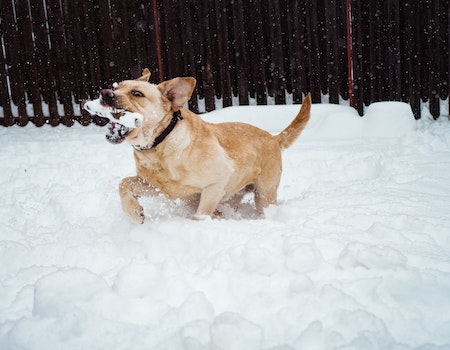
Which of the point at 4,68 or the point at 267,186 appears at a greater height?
the point at 4,68

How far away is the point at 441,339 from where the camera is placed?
4.80ft

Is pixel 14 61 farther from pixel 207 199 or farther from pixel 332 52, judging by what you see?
pixel 207 199

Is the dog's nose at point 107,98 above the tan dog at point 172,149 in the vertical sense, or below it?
above

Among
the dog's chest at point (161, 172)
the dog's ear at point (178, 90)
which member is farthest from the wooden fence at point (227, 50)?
the dog's chest at point (161, 172)

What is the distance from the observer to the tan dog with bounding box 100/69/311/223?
9.59 feet

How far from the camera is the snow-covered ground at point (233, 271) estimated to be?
61.1 inches

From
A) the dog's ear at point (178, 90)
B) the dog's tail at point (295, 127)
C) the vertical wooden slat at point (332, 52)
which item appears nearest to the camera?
the dog's ear at point (178, 90)

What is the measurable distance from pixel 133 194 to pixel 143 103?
686 mm

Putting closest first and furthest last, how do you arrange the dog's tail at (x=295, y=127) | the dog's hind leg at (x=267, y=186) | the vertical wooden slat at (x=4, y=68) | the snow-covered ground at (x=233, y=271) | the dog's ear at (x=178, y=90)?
1. the snow-covered ground at (x=233, y=271)
2. the dog's ear at (x=178, y=90)
3. the dog's hind leg at (x=267, y=186)
4. the dog's tail at (x=295, y=127)
5. the vertical wooden slat at (x=4, y=68)

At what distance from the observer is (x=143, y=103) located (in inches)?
116

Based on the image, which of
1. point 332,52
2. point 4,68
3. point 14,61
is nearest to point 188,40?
point 332,52

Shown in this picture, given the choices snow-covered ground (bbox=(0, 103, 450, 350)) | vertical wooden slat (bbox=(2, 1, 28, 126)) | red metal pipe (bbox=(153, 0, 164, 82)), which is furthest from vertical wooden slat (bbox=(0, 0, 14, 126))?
snow-covered ground (bbox=(0, 103, 450, 350))

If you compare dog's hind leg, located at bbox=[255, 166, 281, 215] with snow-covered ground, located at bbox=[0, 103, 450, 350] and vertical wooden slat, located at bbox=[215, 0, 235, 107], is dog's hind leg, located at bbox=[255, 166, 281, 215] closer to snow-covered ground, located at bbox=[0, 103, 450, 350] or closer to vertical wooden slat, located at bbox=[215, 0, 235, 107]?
snow-covered ground, located at bbox=[0, 103, 450, 350]

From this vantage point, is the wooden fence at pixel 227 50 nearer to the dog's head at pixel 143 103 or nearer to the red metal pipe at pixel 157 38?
the red metal pipe at pixel 157 38
